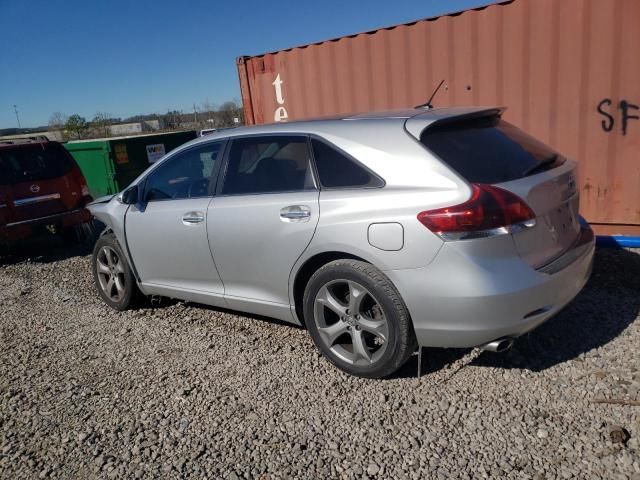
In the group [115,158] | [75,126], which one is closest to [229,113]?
[75,126]

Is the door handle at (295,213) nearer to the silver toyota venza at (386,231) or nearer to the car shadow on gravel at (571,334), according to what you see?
the silver toyota venza at (386,231)

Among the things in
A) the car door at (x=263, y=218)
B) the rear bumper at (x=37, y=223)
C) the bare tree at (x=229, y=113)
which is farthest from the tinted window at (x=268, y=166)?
the bare tree at (x=229, y=113)

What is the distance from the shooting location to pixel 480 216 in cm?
274

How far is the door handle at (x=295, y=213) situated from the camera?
334 cm

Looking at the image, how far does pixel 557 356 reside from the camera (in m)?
3.43

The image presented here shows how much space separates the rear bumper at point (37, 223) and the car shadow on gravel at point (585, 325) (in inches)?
241

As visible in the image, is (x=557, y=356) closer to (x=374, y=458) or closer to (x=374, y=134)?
(x=374, y=458)

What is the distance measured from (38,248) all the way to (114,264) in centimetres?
433

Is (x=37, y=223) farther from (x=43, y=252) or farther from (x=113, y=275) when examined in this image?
(x=113, y=275)

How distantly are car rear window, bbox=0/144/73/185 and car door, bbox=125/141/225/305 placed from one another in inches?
137

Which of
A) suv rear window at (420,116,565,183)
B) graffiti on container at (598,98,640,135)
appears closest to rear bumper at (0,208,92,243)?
suv rear window at (420,116,565,183)

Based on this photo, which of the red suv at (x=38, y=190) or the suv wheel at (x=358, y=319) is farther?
the red suv at (x=38, y=190)

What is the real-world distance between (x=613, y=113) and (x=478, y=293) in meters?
3.49

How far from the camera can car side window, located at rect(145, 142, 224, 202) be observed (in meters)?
4.11
